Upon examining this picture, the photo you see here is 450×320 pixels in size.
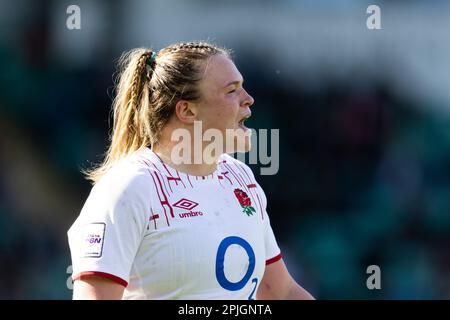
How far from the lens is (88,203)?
8.69ft

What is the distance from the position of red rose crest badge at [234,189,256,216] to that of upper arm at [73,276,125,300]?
62cm

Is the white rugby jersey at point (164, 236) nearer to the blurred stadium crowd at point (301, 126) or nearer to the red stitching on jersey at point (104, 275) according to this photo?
the red stitching on jersey at point (104, 275)

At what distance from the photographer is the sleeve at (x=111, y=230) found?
2.55 metres

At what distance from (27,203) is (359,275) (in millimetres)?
3204

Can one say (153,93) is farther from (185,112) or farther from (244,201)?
(244,201)

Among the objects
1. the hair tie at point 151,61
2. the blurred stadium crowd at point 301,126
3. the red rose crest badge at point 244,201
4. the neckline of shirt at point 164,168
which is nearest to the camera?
the neckline of shirt at point 164,168

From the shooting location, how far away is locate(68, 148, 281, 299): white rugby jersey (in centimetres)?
257

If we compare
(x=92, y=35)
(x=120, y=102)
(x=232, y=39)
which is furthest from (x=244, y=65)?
(x=120, y=102)

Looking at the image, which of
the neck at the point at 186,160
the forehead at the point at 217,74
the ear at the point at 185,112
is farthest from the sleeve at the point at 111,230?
the forehead at the point at 217,74

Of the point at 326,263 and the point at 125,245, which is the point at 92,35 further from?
the point at 125,245

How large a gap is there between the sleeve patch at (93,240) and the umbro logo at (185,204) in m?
0.29

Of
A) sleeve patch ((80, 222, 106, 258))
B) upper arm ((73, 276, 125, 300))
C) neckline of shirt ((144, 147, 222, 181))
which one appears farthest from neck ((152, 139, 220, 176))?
upper arm ((73, 276, 125, 300))

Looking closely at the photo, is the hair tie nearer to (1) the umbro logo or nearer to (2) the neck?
(2) the neck

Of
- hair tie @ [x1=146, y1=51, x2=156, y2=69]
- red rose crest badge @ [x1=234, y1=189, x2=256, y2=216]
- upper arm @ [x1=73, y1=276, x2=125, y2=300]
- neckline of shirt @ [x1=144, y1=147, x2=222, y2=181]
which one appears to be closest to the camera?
upper arm @ [x1=73, y1=276, x2=125, y2=300]
